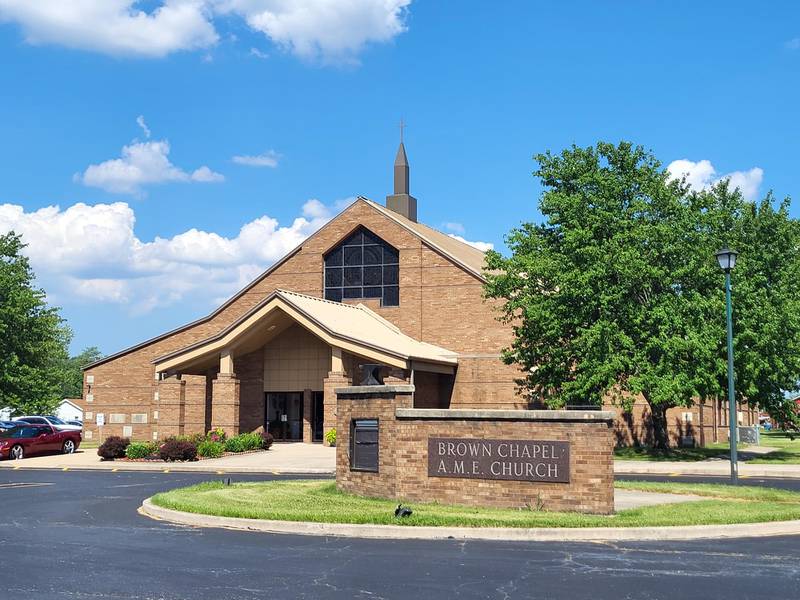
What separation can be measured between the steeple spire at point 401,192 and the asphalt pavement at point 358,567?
4217 cm

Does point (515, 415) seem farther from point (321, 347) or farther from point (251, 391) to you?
point (251, 391)

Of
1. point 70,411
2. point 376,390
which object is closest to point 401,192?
point 376,390

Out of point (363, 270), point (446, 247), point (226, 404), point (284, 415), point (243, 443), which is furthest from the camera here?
point (446, 247)

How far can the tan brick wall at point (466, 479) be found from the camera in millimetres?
15570

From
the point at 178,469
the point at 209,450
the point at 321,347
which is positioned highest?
the point at 321,347

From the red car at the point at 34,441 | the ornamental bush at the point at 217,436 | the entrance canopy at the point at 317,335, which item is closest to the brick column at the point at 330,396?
the entrance canopy at the point at 317,335

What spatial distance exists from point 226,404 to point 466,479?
1021 inches

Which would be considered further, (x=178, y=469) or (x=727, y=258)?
(x=178, y=469)

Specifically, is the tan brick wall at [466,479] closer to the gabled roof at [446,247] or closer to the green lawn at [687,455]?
the green lawn at [687,455]

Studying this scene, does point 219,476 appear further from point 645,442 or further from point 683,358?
point 645,442

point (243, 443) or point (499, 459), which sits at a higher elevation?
point (499, 459)

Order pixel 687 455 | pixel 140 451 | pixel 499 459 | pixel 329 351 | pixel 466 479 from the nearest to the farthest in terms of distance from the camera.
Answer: pixel 499 459 → pixel 466 479 → pixel 140 451 → pixel 687 455 → pixel 329 351

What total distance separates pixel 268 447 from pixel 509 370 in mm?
12137

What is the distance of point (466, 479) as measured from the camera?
16.6 meters
